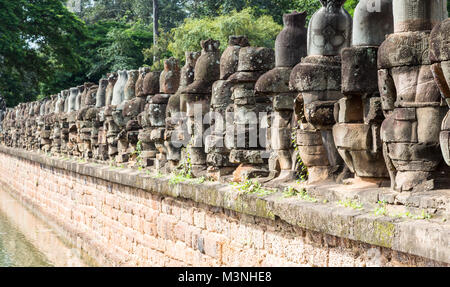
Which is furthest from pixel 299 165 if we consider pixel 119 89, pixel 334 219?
pixel 119 89

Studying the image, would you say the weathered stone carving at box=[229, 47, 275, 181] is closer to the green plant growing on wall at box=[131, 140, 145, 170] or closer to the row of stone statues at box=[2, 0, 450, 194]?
the row of stone statues at box=[2, 0, 450, 194]

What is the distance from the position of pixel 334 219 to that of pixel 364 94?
2.88 ft

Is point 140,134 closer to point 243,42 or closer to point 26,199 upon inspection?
point 243,42

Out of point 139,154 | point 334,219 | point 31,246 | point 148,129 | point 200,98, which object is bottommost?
point 31,246

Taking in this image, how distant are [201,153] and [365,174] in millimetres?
3164

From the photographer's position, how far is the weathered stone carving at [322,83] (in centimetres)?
562

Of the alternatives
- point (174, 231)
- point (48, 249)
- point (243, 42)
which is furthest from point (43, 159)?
point (243, 42)

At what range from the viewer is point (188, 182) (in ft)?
25.6

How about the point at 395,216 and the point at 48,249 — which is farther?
the point at 48,249

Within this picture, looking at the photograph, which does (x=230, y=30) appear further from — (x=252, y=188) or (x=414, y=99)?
(x=414, y=99)

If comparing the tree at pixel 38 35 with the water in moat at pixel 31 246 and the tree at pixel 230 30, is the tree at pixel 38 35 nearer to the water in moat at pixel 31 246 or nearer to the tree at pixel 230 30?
the tree at pixel 230 30

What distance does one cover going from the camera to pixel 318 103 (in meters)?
5.55

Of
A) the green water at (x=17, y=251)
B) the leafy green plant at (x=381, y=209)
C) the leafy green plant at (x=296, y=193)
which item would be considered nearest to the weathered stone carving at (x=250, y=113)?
the leafy green plant at (x=296, y=193)

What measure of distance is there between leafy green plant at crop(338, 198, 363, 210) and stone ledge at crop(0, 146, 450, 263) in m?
0.05
